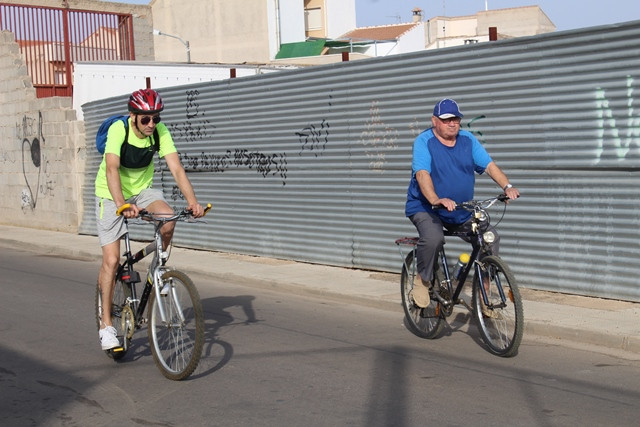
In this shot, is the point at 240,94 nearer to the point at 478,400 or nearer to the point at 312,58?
the point at 478,400

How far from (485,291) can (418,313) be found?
1035 mm

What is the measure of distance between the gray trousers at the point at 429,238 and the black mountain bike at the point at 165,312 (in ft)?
6.04

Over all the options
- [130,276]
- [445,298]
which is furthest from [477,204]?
[130,276]

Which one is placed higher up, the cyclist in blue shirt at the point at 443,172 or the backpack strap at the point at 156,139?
the backpack strap at the point at 156,139

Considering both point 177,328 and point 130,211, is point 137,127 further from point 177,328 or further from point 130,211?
point 177,328

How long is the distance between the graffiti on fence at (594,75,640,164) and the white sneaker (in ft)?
15.9

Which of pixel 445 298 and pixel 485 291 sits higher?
pixel 485 291

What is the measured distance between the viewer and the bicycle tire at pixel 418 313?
7926 mm

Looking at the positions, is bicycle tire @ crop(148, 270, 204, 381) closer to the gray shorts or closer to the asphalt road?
the asphalt road

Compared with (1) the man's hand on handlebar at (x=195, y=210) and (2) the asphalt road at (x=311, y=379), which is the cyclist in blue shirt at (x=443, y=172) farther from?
(1) the man's hand on handlebar at (x=195, y=210)

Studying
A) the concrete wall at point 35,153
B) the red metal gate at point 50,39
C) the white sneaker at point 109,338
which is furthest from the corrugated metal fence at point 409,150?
the red metal gate at point 50,39

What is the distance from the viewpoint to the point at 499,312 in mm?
7242

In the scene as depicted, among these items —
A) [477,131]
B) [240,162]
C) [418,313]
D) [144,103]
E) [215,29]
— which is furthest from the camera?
[215,29]

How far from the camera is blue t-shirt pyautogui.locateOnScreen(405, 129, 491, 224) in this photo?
7551mm
